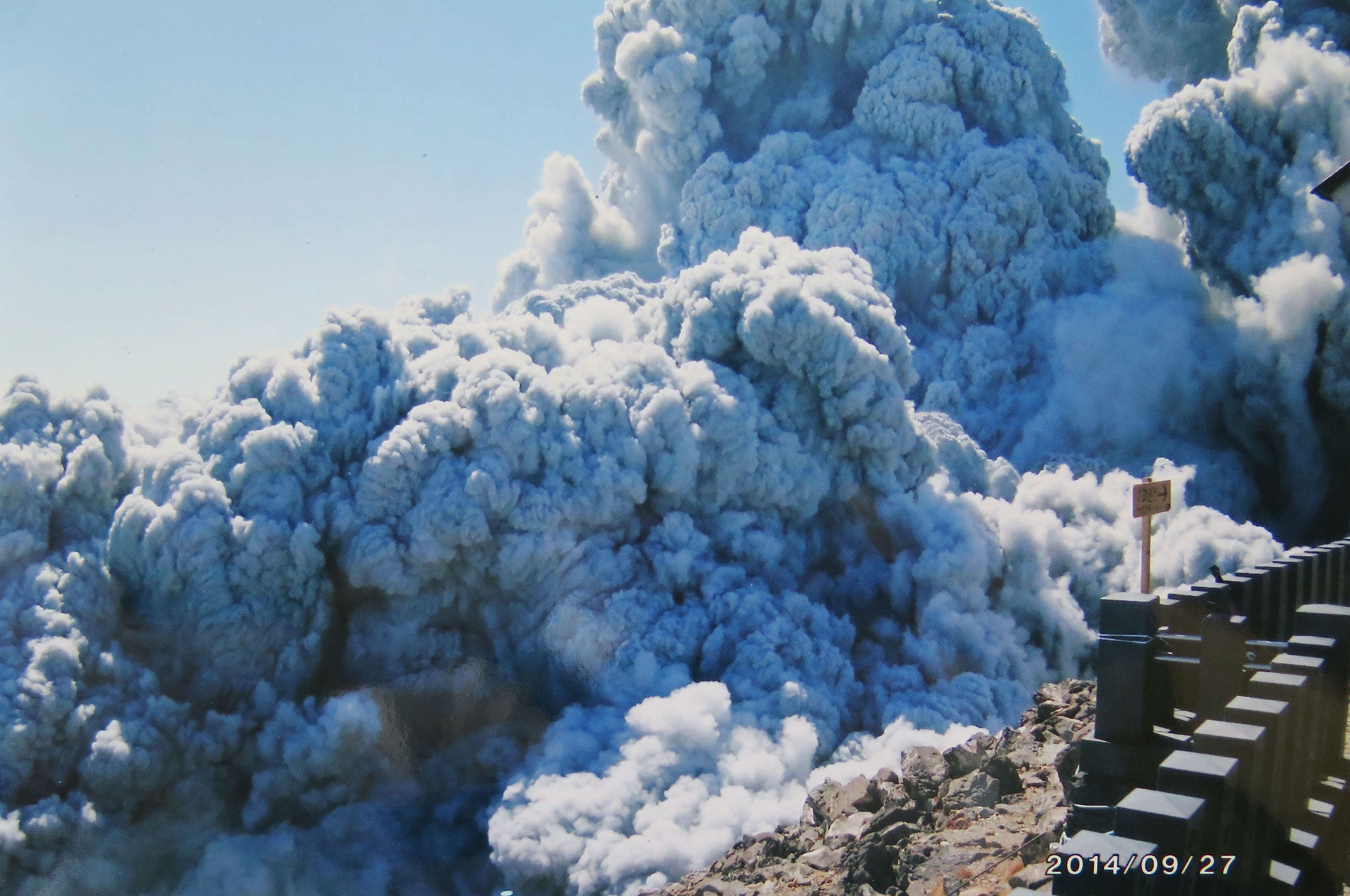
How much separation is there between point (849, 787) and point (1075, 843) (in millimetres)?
8623

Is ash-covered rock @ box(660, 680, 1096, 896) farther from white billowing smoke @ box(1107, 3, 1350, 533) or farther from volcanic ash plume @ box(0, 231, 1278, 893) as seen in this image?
white billowing smoke @ box(1107, 3, 1350, 533)

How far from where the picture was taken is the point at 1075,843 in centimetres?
439

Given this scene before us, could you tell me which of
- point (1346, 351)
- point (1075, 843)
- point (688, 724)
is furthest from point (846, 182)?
point (1075, 843)

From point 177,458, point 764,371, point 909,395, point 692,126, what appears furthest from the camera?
point 692,126

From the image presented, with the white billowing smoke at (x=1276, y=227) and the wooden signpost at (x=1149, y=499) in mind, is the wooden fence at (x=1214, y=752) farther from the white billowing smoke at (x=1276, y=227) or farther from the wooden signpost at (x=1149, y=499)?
the white billowing smoke at (x=1276, y=227)

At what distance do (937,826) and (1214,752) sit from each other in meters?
5.55

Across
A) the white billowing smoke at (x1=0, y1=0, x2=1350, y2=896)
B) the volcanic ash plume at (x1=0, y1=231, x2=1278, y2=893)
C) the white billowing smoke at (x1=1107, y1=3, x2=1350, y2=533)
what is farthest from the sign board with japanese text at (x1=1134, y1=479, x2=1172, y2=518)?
the white billowing smoke at (x1=1107, y1=3, x2=1350, y2=533)

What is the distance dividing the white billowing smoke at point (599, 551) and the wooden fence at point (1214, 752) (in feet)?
Answer: 27.8

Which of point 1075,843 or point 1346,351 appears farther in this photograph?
point 1346,351

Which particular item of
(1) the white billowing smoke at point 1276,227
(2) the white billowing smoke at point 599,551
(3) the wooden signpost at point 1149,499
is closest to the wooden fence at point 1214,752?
(3) the wooden signpost at point 1149,499

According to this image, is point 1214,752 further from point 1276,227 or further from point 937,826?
point 1276,227

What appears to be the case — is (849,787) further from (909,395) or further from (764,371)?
(909,395)

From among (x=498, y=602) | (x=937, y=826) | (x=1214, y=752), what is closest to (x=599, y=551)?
(x=498, y=602)

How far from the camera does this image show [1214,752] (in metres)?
4.72
